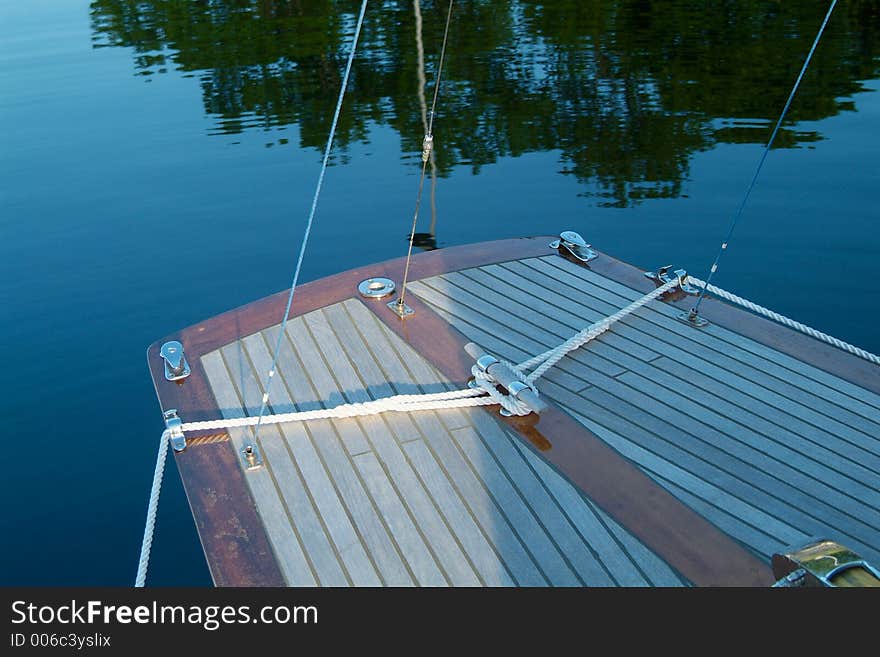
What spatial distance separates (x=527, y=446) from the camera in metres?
3.13

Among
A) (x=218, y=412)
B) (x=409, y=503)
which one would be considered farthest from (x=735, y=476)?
(x=218, y=412)

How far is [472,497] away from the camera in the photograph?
9.60 feet

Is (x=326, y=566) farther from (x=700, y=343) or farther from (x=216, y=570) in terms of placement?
(x=700, y=343)

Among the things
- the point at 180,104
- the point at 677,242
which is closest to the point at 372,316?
the point at 677,242

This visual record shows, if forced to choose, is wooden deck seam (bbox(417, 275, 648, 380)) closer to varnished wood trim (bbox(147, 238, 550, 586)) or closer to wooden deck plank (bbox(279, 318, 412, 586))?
varnished wood trim (bbox(147, 238, 550, 586))

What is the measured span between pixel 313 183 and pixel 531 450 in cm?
562

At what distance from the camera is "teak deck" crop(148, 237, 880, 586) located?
2.69 metres

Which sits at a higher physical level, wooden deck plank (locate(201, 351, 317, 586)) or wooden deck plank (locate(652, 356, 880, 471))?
wooden deck plank (locate(652, 356, 880, 471))

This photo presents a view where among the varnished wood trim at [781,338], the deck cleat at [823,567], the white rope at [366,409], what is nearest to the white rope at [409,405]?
the white rope at [366,409]

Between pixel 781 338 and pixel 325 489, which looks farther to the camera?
pixel 781 338

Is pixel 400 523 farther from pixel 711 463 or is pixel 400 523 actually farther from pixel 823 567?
pixel 823 567

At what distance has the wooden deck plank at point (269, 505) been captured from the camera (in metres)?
2.69

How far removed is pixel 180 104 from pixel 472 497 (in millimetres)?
8997

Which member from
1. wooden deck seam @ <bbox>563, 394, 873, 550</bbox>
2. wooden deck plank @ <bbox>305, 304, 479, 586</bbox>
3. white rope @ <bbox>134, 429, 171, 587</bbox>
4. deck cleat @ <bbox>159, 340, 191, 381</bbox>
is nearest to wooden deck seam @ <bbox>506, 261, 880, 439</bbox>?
wooden deck seam @ <bbox>563, 394, 873, 550</bbox>
